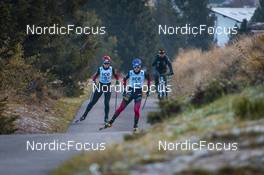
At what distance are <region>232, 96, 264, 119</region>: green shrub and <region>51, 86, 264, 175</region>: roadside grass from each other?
0.08m

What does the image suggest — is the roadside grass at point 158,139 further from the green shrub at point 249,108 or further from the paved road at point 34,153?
the paved road at point 34,153

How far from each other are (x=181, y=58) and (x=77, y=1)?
1150cm

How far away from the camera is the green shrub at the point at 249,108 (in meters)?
9.27

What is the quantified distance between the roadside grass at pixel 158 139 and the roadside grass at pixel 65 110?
12.7 meters

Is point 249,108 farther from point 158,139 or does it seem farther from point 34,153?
point 34,153

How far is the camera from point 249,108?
9.40 metres

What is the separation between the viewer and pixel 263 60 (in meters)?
13.1

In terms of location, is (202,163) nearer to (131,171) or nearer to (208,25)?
(131,171)

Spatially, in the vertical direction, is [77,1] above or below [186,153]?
above

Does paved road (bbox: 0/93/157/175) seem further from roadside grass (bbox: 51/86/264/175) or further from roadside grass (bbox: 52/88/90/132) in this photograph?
roadside grass (bbox: 52/88/90/132)

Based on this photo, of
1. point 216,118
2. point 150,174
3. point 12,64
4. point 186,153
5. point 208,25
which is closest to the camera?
point 150,174

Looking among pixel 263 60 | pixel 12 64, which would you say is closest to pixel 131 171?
pixel 263 60

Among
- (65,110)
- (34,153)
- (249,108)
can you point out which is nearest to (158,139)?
(249,108)

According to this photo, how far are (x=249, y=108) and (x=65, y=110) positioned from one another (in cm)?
1969
